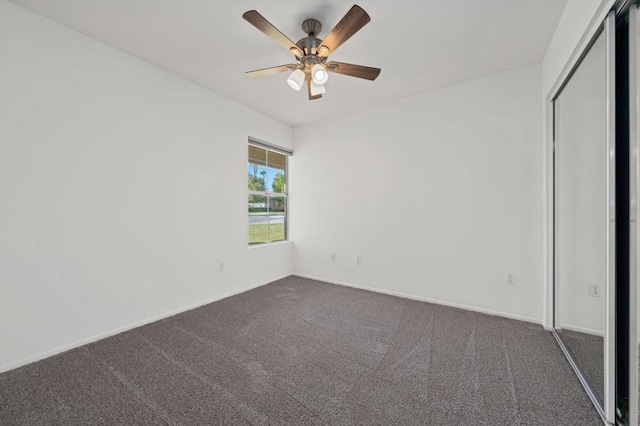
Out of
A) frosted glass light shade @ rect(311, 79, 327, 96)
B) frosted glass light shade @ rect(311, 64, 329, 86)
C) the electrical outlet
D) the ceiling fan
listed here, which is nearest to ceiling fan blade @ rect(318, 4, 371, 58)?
the ceiling fan

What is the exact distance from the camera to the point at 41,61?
1.96 meters

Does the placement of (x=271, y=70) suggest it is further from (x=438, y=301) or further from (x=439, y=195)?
(x=438, y=301)

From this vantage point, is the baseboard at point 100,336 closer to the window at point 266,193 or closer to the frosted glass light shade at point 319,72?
the window at point 266,193

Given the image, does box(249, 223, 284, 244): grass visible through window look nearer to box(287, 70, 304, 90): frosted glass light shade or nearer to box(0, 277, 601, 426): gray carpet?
box(0, 277, 601, 426): gray carpet

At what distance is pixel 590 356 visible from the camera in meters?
1.63

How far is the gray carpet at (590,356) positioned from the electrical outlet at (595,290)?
244mm

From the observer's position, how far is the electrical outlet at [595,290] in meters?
1.52

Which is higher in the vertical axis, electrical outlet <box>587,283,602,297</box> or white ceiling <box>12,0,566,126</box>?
white ceiling <box>12,0,566,126</box>

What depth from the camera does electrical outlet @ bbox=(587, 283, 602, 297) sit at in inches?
59.9

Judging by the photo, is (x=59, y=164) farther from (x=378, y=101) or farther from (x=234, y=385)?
(x=378, y=101)

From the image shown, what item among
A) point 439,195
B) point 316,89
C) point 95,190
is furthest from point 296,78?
point 439,195

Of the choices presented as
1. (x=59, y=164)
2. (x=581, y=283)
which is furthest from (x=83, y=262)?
(x=581, y=283)

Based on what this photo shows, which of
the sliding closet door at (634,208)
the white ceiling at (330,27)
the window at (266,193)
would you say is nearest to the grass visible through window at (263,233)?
the window at (266,193)

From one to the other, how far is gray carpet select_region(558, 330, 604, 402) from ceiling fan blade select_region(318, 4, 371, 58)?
2.32 meters
